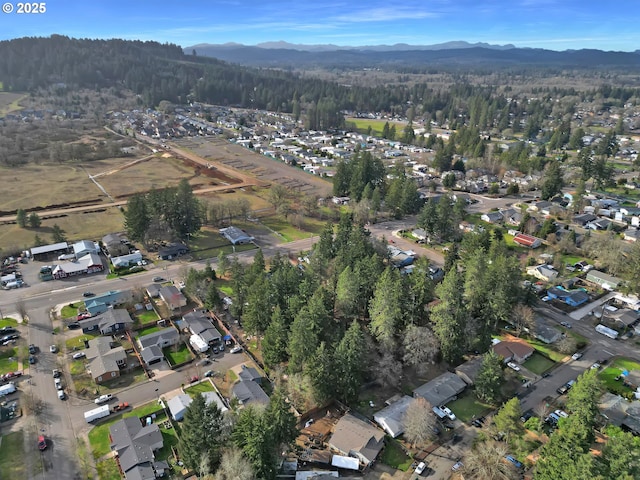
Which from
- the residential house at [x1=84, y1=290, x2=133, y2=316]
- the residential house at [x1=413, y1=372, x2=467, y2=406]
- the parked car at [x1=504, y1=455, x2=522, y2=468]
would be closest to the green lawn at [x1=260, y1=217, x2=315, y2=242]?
the residential house at [x1=84, y1=290, x2=133, y2=316]

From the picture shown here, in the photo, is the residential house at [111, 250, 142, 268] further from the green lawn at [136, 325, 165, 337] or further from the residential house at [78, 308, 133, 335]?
the green lawn at [136, 325, 165, 337]

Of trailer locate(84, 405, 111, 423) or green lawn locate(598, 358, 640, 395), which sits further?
green lawn locate(598, 358, 640, 395)

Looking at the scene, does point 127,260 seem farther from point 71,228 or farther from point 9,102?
point 9,102

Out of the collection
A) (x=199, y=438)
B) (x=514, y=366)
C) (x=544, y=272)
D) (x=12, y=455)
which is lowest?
(x=12, y=455)

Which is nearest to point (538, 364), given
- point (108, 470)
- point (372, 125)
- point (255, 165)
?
A: point (108, 470)

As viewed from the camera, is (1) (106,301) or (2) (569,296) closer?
(1) (106,301)

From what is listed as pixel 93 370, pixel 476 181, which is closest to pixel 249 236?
pixel 93 370

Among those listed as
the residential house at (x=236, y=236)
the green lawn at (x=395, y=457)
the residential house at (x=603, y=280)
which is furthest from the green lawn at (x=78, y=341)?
the residential house at (x=603, y=280)
